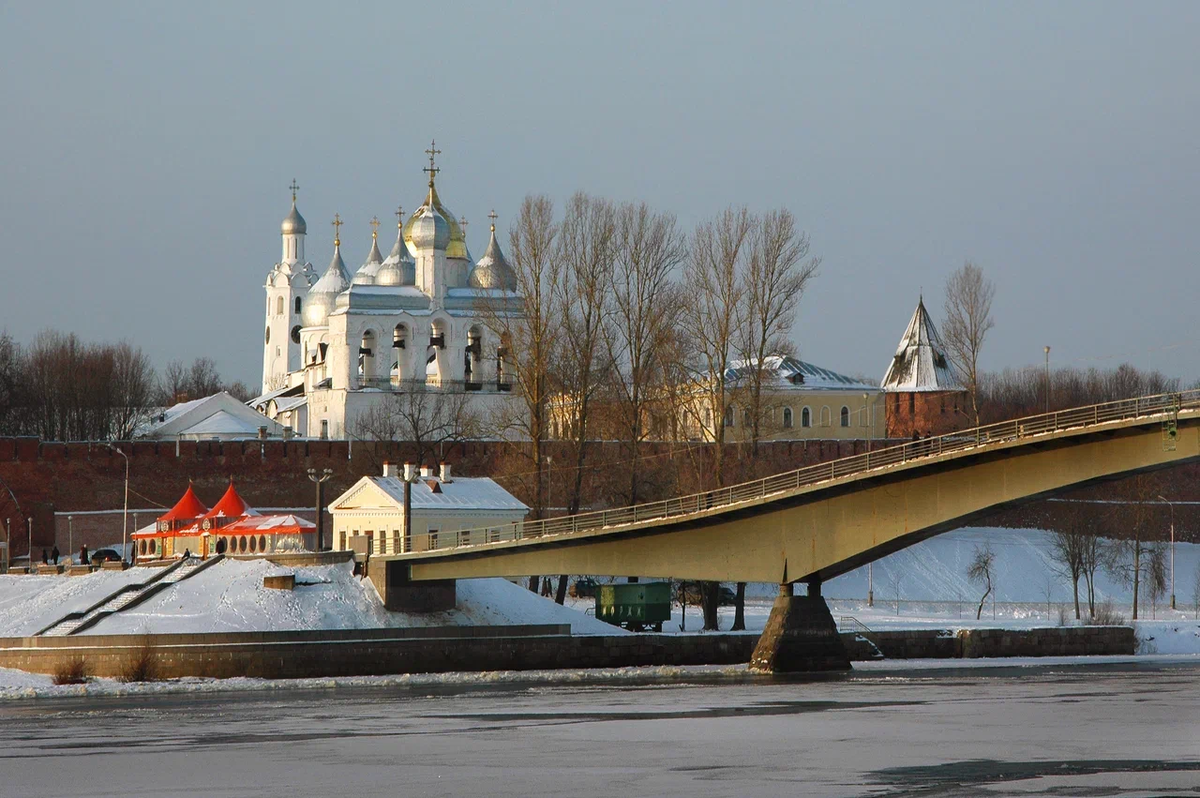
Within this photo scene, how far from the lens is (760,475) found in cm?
5094

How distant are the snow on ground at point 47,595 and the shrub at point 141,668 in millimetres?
3313

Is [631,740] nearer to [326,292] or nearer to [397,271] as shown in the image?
[397,271]

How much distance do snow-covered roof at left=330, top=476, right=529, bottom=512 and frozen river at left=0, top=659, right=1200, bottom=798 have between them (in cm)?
1231

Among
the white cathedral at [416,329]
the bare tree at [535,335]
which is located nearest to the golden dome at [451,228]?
the white cathedral at [416,329]

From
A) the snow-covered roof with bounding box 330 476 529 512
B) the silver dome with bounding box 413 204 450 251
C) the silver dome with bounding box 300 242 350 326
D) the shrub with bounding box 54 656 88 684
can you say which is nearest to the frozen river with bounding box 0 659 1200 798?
the shrub with bounding box 54 656 88 684

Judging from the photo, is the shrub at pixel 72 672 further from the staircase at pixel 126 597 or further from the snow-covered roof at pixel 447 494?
the snow-covered roof at pixel 447 494

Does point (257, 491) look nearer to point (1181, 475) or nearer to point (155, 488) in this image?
point (155, 488)

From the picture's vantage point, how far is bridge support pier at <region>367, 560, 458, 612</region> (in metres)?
42.5

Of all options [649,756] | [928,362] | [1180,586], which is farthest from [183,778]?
[928,362]

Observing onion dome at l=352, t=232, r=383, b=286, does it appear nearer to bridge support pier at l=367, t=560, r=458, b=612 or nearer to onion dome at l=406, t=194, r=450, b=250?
onion dome at l=406, t=194, r=450, b=250

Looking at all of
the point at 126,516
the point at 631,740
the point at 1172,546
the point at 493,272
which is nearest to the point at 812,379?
the point at 493,272

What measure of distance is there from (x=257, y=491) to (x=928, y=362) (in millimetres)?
27357

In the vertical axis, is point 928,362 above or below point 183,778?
above

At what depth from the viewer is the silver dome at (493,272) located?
72750 millimetres
